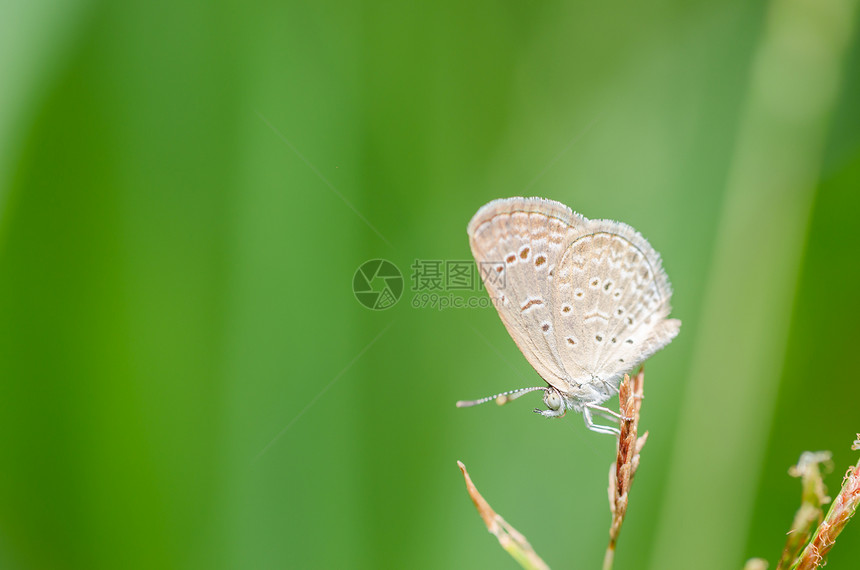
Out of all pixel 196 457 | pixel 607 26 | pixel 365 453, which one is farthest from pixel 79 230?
pixel 607 26

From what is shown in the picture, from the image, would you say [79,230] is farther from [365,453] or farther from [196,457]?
[365,453]

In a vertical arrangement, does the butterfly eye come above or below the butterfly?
below
